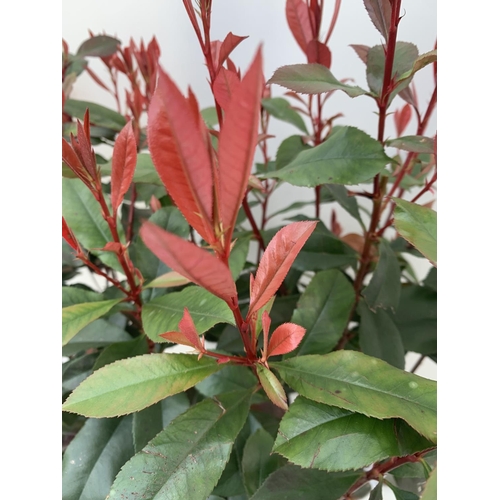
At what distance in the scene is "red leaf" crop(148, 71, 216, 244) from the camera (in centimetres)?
19

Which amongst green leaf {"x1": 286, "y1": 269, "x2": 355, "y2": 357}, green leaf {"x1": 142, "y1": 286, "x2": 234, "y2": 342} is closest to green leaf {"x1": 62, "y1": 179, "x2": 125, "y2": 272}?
green leaf {"x1": 142, "y1": 286, "x2": 234, "y2": 342}

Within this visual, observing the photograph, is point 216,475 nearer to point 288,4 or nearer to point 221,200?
point 221,200

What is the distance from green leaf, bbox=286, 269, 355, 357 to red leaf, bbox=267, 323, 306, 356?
149 millimetres

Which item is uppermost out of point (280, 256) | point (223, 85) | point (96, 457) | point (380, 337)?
point (223, 85)

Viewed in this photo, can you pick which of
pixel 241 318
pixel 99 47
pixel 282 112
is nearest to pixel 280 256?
pixel 241 318

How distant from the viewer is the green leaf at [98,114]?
2.23ft

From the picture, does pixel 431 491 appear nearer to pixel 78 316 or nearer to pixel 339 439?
pixel 339 439

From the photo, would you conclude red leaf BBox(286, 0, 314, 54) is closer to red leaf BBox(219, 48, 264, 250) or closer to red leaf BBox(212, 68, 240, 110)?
red leaf BBox(212, 68, 240, 110)

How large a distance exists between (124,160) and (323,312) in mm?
249

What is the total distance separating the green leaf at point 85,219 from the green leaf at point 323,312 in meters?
0.21

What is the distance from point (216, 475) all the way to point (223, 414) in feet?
0.17

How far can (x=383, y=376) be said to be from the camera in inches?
12.8

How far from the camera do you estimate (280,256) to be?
284mm

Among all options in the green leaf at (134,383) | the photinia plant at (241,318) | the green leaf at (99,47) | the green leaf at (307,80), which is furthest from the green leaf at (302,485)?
the green leaf at (99,47)
